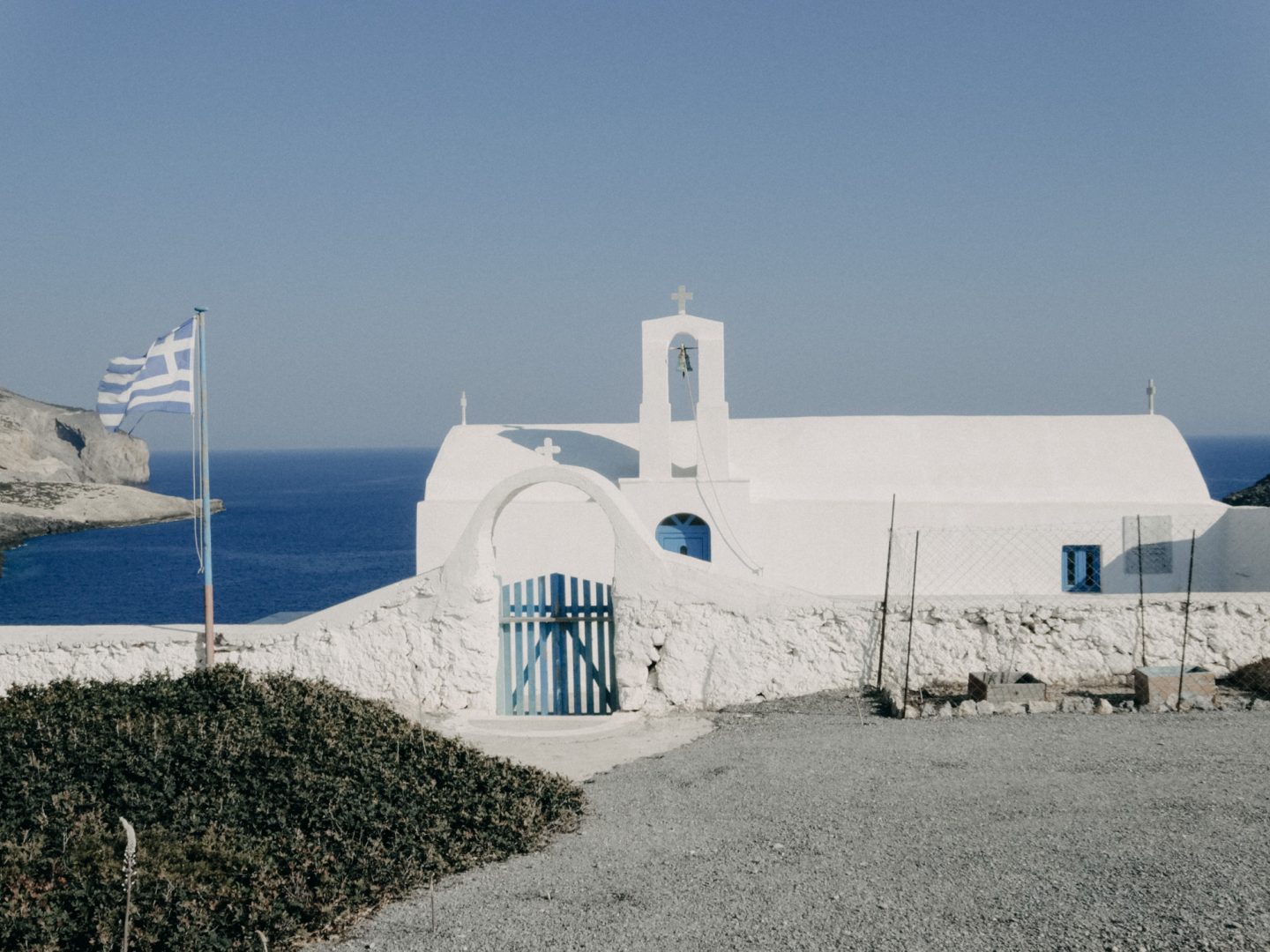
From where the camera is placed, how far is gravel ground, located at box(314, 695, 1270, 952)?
6484mm

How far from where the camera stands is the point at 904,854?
762cm

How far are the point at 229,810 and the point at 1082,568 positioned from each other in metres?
16.2


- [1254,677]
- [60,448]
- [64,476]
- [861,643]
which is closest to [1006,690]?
[861,643]

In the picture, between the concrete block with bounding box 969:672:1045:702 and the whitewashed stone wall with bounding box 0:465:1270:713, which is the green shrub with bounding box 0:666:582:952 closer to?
the whitewashed stone wall with bounding box 0:465:1270:713

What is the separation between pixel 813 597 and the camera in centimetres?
1282

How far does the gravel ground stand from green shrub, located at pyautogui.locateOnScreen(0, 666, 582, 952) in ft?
1.65

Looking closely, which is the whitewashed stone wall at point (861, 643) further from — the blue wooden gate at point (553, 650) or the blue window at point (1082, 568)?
the blue window at point (1082, 568)

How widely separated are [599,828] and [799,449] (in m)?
15.3

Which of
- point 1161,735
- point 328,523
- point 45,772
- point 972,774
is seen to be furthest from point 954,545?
point 328,523

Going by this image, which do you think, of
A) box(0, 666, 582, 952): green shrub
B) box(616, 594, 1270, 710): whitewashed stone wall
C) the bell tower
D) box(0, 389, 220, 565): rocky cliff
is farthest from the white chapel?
box(0, 389, 220, 565): rocky cliff

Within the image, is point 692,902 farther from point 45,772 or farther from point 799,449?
point 799,449

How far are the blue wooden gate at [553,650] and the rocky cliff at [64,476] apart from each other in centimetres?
5919

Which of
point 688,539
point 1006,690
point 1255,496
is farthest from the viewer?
point 1255,496

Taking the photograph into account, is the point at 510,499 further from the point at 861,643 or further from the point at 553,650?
the point at 861,643
